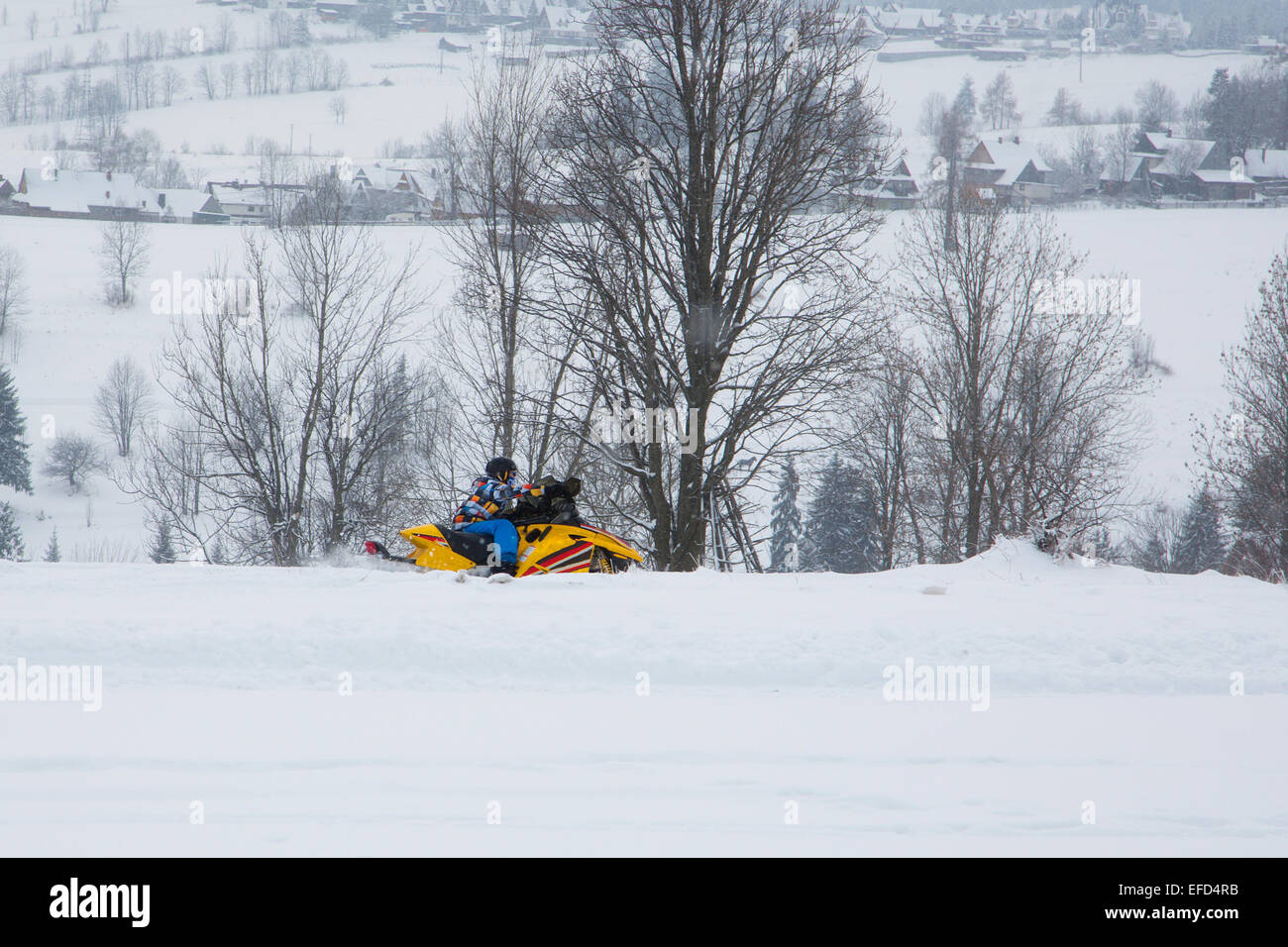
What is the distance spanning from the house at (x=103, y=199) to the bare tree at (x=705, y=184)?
78.5 m

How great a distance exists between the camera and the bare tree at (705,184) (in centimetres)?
1362

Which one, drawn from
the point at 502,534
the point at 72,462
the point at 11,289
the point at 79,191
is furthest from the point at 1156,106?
the point at 502,534

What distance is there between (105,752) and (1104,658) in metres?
6.69

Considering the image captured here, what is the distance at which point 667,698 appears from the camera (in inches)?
254

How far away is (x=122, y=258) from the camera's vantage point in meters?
61.8

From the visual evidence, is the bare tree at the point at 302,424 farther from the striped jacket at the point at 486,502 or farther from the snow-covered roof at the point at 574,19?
the striped jacket at the point at 486,502

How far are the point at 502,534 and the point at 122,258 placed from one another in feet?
206

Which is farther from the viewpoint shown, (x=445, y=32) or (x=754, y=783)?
(x=445, y=32)

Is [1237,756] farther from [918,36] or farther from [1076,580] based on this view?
[918,36]

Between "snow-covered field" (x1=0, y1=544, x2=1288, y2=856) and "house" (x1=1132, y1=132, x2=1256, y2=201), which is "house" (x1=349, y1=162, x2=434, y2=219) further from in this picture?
"snow-covered field" (x1=0, y1=544, x2=1288, y2=856)

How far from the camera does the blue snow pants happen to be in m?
10.0

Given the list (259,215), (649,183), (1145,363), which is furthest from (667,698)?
(259,215)

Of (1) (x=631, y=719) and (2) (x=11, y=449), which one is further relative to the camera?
(2) (x=11, y=449)

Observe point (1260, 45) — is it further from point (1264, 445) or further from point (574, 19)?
point (574, 19)
